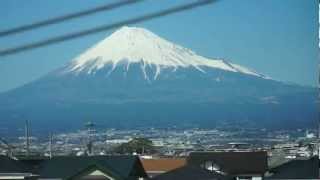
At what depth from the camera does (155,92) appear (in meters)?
73.4

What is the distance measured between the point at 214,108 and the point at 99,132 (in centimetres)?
2062

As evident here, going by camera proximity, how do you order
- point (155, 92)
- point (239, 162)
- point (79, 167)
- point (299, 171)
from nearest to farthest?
point (299, 171) < point (79, 167) < point (239, 162) < point (155, 92)

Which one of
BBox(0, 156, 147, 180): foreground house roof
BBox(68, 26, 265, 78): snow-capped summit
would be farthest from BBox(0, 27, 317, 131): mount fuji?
BBox(0, 156, 147, 180): foreground house roof

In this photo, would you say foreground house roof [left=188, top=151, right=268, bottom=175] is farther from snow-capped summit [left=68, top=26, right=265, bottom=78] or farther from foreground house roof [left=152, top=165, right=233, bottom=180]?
snow-capped summit [left=68, top=26, right=265, bottom=78]

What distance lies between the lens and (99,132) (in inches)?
2073

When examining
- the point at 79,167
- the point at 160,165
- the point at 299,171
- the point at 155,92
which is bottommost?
the point at 299,171

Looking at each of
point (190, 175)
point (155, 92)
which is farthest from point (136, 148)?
point (155, 92)

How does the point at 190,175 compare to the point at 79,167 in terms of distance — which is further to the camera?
the point at 79,167

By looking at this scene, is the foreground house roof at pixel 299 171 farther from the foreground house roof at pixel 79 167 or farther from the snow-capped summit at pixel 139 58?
the snow-capped summit at pixel 139 58

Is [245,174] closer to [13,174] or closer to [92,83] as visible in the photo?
[13,174]

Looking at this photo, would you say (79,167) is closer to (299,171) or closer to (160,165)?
(299,171)

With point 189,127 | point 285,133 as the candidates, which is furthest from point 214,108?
point 285,133

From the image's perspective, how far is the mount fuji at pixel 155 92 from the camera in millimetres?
63125

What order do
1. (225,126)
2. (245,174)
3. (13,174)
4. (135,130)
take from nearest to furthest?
(13,174) → (245,174) → (135,130) → (225,126)
